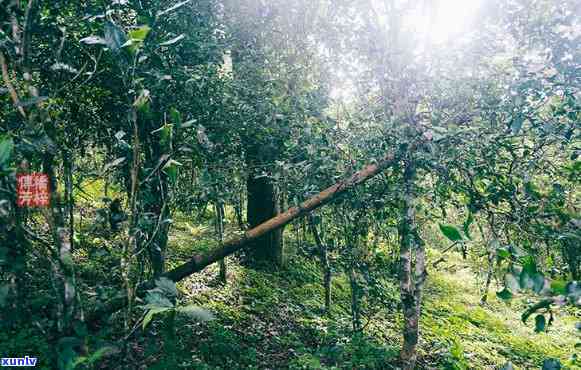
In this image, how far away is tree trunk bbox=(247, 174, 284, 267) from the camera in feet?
26.2

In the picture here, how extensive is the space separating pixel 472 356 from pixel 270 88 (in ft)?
18.6

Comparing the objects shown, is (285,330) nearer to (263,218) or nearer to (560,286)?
(263,218)

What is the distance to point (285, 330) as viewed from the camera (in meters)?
6.11

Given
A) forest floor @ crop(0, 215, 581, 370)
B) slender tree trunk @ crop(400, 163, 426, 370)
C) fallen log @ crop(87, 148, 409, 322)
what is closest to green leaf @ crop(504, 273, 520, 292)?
forest floor @ crop(0, 215, 581, 370)

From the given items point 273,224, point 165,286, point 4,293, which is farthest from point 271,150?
point 4,293

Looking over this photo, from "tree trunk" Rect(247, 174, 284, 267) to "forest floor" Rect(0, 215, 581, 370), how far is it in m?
0.35

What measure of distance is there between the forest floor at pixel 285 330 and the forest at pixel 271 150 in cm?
4

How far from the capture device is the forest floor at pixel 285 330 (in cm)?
449

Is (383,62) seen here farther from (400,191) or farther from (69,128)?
(69,128)

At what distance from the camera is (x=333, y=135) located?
4.70 meters

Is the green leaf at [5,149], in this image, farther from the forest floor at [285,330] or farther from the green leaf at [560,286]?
the green leaf at [560,286]

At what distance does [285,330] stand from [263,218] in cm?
247

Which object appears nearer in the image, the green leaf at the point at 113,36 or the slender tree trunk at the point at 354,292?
the green leaf at the point at 113,36

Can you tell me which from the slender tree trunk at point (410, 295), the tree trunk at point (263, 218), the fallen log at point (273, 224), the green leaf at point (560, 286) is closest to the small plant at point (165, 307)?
the green leaf at point (560, 286)
